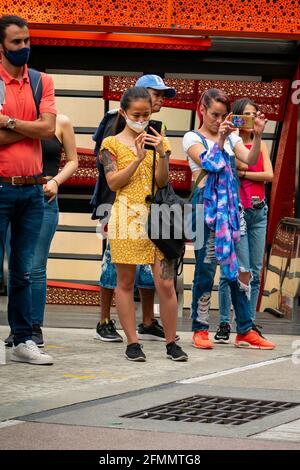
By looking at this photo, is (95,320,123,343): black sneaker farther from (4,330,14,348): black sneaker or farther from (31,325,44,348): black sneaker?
(4,330,14,348): black sneaker

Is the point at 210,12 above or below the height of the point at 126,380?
above

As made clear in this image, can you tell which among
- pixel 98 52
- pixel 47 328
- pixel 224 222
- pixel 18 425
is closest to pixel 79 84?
pixel 98 52

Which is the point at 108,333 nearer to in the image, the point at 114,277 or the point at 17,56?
the point at 114,277

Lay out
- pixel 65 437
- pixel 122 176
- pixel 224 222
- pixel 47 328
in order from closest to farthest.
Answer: pixel 65 437
pixel 122 176
pixel 224 222
pixel 47 328

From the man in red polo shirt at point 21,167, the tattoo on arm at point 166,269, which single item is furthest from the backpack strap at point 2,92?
the tattoo on arm at point 166,269

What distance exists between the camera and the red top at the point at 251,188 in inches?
372

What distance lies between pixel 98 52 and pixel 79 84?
91cm

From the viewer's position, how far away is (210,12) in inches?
511

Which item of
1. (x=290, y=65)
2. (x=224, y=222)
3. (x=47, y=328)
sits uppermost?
(x=290, y=65)

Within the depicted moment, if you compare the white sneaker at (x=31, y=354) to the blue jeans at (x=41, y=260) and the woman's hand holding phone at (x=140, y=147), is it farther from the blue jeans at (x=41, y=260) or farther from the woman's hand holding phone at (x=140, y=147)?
the woman's hand holding phone at (x=140, y=147)

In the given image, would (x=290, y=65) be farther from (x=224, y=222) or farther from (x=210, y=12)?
(x=224, y=222)

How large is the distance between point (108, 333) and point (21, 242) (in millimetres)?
1602

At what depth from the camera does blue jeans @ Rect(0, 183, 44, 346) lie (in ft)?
25.0

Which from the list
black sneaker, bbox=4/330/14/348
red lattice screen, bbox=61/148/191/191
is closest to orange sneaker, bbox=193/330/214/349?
black sneaker, bbox=4/330/14/348
